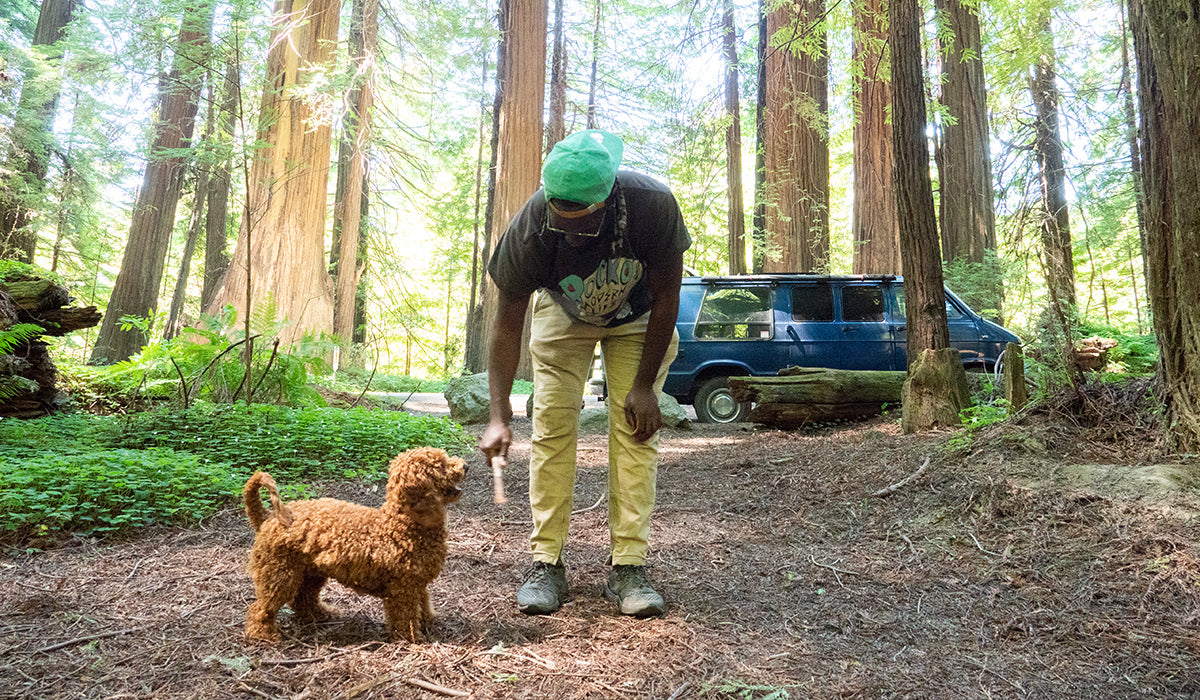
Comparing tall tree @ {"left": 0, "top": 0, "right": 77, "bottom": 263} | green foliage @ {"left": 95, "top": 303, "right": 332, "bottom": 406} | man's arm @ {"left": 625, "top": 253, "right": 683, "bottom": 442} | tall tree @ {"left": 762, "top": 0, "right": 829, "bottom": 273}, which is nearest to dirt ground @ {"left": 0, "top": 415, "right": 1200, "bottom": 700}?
man's arm @ {"left": 625, "top": 253, "right": 683, "bottom": 442}

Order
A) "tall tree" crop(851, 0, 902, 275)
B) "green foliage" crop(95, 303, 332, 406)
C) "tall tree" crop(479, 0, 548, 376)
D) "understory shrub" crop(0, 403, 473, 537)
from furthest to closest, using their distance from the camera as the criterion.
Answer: "tall tree" crop(851, 0, 902, 275)
"tall tree" crop(479, 0, 548, 376)
"green foliage" crop(95, 303, 332, 406)
"understory shrub" crop(0, 403, 473, 537)

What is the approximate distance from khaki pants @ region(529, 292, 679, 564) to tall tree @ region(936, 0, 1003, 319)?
954 cm

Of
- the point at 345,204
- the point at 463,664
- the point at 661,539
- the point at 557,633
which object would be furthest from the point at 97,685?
the point at 345,204

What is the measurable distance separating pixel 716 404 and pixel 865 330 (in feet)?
7.33

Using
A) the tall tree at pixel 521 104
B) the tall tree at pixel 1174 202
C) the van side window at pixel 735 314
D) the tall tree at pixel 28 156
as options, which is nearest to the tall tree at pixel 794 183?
the van side window at pixel 735 314

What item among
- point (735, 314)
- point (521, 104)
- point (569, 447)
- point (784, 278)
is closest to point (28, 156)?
point (521, 104)

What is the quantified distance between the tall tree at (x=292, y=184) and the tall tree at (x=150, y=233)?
234 cm

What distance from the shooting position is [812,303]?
943 centimetres

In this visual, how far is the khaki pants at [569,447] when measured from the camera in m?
2.93

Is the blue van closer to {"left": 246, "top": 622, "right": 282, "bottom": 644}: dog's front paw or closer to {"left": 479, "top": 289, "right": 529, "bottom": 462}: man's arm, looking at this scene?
{"left": 479, "top": 289, "right": 529, "bottom": 462}: man's arm

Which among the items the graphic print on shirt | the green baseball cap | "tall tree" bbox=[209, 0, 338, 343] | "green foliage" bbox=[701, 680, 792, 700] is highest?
"tall tree" bbox=[209, 0, 338, 343]

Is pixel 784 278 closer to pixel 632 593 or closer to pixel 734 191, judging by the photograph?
pixel 734 191

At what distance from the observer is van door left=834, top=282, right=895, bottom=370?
923 centimetres

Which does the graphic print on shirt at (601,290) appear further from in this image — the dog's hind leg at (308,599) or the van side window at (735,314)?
the van side window at (735,314)
